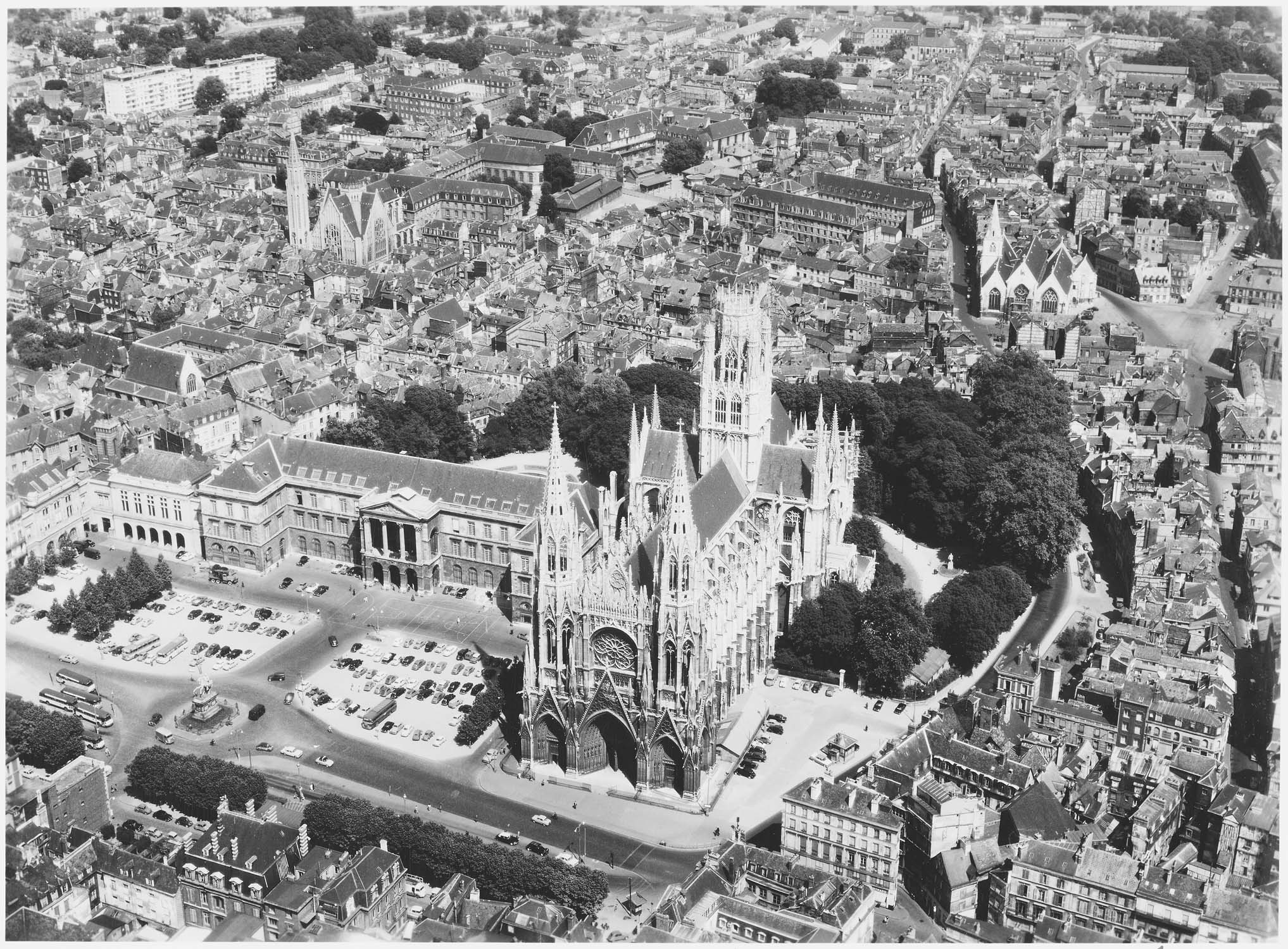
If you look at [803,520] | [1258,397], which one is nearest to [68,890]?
[803,520]

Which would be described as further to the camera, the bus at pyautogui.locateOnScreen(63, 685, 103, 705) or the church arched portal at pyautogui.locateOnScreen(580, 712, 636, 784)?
the bus at pyautogui.locateOnScreen(63, 685, 103, 705)

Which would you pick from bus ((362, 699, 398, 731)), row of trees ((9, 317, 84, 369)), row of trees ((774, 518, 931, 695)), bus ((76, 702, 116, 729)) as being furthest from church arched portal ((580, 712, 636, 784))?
row of trees ((9, 317, 84, 369))

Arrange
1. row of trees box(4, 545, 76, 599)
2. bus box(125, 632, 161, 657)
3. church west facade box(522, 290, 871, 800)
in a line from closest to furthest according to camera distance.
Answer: church west facade box(522, 290, 871, 800) < bus box(125, 632, 161, 657) < row of trees box(4, 545, 76, 599)

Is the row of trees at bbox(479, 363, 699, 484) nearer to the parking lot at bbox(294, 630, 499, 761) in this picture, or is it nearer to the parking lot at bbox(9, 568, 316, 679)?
the parking lot at bbox(294, 630, 499, 761)

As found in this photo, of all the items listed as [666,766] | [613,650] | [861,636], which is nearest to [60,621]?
[613,650]

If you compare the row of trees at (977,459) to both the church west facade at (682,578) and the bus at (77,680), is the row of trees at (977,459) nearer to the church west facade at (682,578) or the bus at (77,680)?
the church west facade at (682,578)

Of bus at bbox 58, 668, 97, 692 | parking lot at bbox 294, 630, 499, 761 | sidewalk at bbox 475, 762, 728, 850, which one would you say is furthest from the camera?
bus at bbox 58, 668, 97, 692

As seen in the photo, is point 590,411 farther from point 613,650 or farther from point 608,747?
point 608,747

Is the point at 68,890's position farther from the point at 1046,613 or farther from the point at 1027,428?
the point at 1027,428
